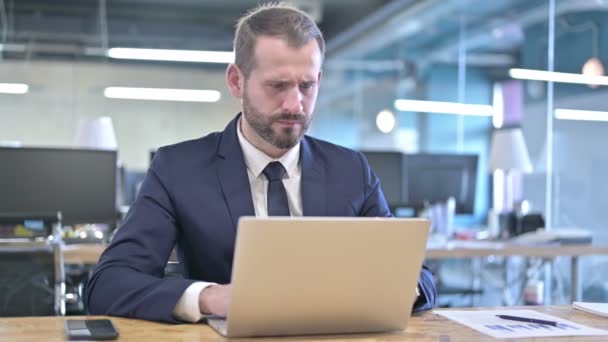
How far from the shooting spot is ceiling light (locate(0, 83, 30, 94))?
10.6 meters

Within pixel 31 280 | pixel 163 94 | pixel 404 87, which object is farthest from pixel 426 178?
pixel 163 94

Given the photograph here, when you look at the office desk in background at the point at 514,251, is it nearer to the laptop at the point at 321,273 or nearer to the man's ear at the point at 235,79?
the man's ear at the point at 235,79

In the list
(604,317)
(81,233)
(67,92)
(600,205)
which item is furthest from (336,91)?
(604,317)

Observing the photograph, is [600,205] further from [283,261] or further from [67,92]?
[67,92]

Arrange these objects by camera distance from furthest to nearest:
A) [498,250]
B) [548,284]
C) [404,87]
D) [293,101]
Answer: [404,87]
[548,284]
[498,250]
[293,101]

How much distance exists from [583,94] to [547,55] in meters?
0.70

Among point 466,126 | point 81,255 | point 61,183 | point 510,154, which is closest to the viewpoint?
point 81,255

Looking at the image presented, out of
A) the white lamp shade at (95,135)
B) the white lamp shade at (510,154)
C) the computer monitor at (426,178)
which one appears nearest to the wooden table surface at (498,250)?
the computer monitor at (426,178)

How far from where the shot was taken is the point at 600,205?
17.5 ft

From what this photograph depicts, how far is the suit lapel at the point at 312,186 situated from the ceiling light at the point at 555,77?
3.82 meters

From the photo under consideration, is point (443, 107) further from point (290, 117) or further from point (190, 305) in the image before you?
point (190, 305)

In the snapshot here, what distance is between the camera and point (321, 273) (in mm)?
1289

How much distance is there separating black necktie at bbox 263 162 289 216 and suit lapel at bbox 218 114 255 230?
0.20 ft

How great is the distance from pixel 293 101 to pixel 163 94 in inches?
402
